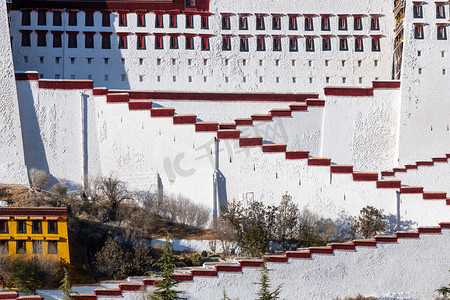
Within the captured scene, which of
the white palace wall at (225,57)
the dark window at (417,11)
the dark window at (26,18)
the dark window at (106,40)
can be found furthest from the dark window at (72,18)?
the dark window at (417,11)

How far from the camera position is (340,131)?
192ft

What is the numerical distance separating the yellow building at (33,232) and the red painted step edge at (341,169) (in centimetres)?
1218

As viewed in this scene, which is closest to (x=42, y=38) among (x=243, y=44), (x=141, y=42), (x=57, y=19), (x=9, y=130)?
(x=57, y=19)

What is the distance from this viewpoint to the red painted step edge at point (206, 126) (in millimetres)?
55531

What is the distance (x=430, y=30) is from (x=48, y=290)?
23.1 metres

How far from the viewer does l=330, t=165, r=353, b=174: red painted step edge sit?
5447 cm

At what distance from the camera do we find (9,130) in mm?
56344

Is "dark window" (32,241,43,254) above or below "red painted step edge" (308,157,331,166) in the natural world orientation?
below

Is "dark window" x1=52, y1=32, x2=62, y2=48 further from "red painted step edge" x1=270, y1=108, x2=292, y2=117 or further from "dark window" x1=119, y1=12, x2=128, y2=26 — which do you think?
"red painted step edge" x1=270, y1=108, x2=292, y2=117

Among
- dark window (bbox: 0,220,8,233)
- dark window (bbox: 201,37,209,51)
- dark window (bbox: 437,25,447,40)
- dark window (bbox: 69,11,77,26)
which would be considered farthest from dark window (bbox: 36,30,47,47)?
dark window (bbox: 437,25,447,40)

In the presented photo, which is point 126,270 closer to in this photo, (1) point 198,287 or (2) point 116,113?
(1) point 198,287

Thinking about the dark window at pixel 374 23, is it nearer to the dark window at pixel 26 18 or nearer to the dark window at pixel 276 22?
the dark window at pixel 276 22

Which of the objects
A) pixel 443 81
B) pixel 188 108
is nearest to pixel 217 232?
pixel 188 108

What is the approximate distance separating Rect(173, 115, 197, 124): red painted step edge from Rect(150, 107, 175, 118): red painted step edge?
319mm
